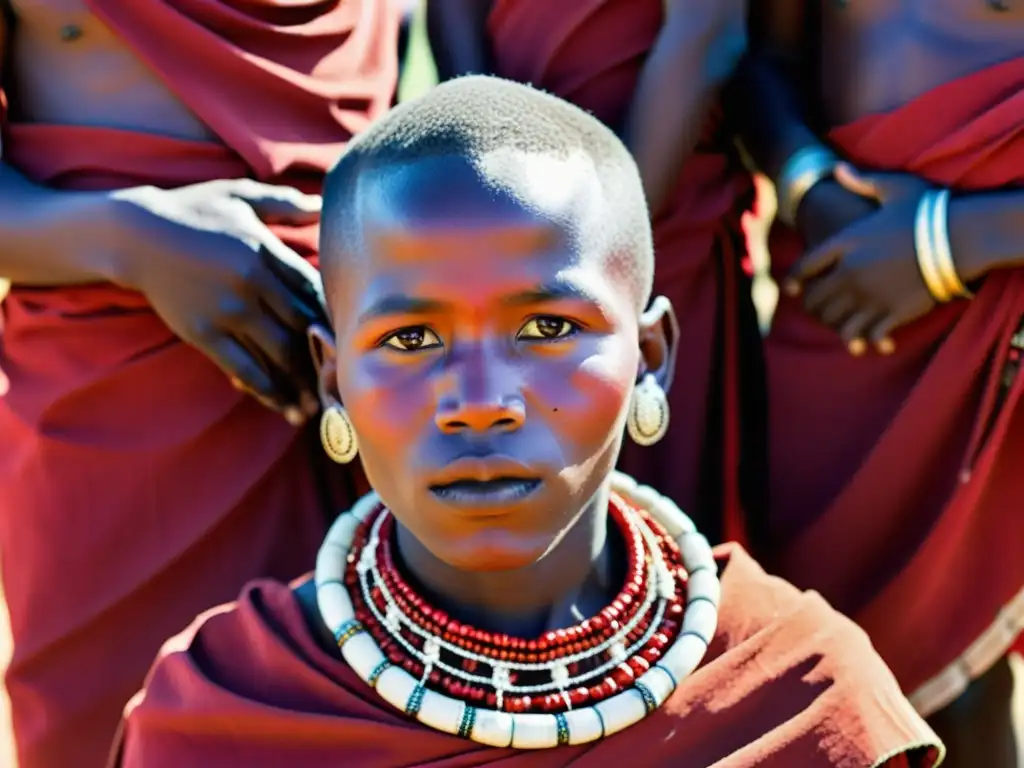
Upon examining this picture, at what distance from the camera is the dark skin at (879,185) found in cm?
210

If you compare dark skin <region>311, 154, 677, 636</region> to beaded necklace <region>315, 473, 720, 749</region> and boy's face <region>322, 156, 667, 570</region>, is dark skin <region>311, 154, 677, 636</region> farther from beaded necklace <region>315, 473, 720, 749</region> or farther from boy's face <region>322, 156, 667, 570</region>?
beaded necklace <region>315, 473, 720, 749</region>

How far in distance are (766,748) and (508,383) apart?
556 millimetres

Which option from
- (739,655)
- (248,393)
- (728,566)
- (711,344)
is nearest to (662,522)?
(728,566)

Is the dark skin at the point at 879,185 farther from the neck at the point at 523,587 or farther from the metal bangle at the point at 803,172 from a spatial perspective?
the neck at the point at 523,587

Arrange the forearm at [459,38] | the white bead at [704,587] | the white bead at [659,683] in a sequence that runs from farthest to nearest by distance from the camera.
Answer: the forearm at [459,38] < the white bead at [704,587] < the white bead at [659,683]

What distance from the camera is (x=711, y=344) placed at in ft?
7.88

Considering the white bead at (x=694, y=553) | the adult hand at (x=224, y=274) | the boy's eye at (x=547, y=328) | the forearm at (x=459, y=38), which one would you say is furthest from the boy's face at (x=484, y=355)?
the forearm at (x=459, y=38)

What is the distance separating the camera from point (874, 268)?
7.01 ft

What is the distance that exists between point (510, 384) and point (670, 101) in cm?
91

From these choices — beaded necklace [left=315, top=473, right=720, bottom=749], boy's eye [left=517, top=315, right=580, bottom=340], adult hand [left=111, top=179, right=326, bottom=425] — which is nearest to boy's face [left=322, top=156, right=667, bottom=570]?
boy's eye [left=517, top=315, right=580, bottom=340]

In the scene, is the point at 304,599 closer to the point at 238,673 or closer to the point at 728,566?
the point at 238,673

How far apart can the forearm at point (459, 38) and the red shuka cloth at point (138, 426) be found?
23 centimetres

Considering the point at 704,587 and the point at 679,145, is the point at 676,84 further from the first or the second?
the point at 704,587

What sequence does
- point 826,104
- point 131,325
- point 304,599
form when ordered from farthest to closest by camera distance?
point 826,104, point 131,325, point 304,599
